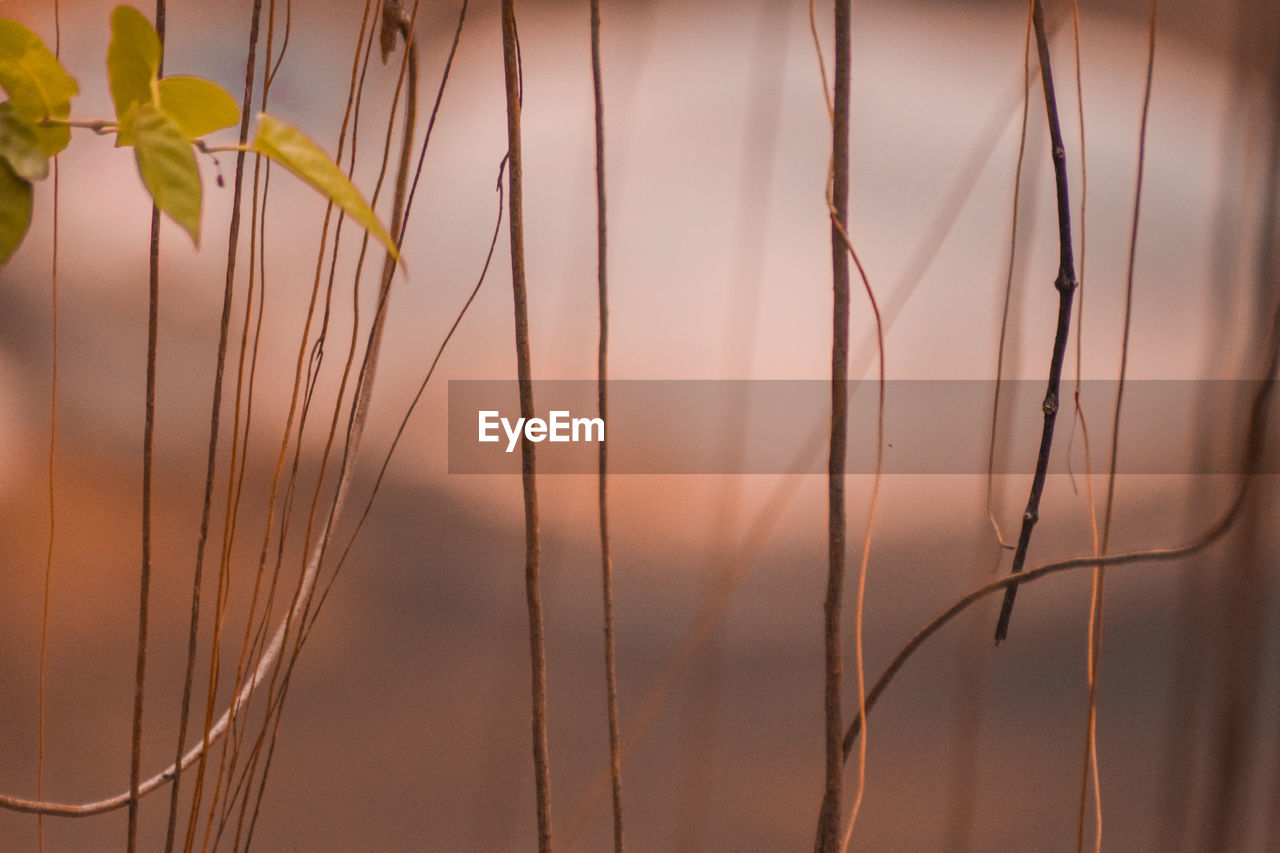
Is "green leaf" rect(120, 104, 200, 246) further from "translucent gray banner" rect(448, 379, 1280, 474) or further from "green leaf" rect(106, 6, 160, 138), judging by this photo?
"translucent gray banner" rect(448, 379, 1280, 474)

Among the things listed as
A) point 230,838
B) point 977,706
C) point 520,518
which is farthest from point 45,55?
point 977,706

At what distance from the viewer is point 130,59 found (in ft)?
0.64

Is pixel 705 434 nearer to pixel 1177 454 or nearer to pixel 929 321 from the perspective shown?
pixel 929 321

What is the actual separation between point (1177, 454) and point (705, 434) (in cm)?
39

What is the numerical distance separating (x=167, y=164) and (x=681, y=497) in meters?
0.54

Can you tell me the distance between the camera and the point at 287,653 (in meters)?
0.64

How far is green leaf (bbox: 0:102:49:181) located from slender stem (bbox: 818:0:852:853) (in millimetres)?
222

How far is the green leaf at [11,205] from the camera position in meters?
0.19

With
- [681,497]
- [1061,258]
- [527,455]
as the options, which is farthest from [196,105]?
[681,497]

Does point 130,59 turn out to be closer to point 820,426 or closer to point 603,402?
point 603,402

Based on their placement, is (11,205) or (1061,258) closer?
(11,205)

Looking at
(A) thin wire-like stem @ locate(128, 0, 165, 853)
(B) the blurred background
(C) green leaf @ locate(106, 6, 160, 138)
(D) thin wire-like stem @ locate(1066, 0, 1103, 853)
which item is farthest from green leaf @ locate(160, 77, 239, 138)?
(B) the blurred background

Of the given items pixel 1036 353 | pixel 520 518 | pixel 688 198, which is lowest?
pixel 520 518

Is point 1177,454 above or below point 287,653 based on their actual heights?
above
